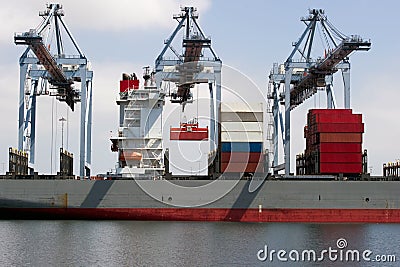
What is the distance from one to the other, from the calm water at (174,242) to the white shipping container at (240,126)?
18.4 feet

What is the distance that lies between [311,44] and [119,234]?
22141 mm

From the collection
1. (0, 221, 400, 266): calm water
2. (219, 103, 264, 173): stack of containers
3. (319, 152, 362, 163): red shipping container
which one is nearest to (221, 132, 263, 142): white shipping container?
(219, 103, 264, 173): stack of containers

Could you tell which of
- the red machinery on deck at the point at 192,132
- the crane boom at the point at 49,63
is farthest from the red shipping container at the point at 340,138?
the crane boom at the point at 49,63

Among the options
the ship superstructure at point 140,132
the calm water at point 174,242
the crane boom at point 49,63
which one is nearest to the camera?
the calm water at point 174,242

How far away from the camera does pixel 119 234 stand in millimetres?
33156

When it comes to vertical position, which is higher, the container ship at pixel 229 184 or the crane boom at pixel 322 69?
the crane boom at pixel 322 69

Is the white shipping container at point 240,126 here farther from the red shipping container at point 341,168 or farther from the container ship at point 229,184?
the red shipping container at point 341,168

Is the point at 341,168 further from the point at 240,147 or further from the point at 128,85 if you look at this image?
the point at 128,85

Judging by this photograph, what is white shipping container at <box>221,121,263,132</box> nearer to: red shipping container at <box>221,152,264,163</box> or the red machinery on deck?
red shipping container at <box>221,152,264,163</box>

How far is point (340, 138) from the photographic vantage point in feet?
132

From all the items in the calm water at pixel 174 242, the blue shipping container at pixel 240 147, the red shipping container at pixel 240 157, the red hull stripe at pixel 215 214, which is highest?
the blue shipping container at pixel 240 147

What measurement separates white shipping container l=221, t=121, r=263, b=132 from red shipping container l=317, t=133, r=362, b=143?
149 inches

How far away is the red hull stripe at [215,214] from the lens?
39906mm

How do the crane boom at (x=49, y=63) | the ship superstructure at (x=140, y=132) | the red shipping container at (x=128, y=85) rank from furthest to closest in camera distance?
the red shipping container at (x=128, y=85) < the ship superstructure at (x=140, y=132) < the crane boom at (x=49, y=63)
